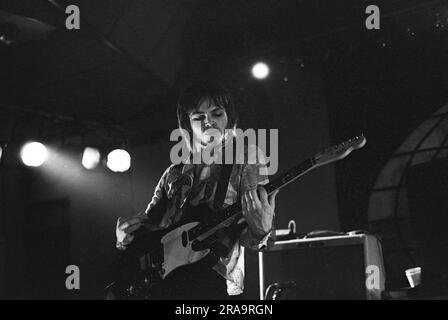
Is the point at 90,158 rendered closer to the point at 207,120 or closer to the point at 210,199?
the point at 207,120

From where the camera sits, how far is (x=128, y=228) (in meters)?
2.02

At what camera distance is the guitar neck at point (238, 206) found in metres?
1.80

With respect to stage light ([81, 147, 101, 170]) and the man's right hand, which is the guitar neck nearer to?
the man's right hand

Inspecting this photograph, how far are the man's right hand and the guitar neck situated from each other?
0.26 m

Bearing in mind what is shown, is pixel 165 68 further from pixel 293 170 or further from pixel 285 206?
pixel 293 170

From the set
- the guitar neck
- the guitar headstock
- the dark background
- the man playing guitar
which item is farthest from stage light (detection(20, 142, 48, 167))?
the guitar headstock

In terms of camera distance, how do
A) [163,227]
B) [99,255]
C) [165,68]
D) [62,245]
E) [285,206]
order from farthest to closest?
[62,245]
[99,255]
[165,68]
[285,206]
[163,227]

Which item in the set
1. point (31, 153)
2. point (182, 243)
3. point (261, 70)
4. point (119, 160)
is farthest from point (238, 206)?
point (31, 153)

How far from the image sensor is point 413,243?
8.53 ft

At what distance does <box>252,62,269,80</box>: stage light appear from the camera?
9.52 ft

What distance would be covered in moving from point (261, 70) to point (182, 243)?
136 cm
